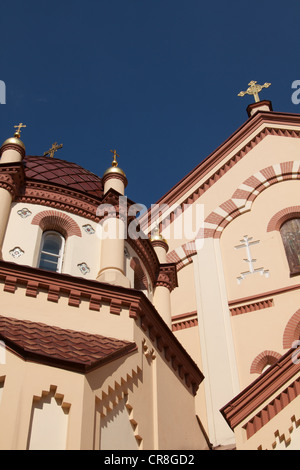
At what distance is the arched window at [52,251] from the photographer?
11219mm

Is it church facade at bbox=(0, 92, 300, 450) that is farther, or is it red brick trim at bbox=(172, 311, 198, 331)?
red brick trim at bbox=(172, 311, 198, 331)

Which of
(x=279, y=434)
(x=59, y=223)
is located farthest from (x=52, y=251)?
(x=279, y=434)

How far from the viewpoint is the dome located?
1331 centimetres

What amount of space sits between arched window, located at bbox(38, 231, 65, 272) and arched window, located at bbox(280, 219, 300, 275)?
6735 millimetres

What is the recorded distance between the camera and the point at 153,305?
11734 mm

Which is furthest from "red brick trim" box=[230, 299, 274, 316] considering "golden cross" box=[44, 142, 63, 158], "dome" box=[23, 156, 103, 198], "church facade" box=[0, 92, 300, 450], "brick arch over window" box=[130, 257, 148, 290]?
"golden cross" box=[44, 142, 63, 158]

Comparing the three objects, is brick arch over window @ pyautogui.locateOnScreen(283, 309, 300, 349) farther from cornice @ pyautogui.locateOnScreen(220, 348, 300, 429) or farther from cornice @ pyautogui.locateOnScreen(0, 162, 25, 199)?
cornice @ pyautogui.locateOnScreen(0, 162, 25, 199)

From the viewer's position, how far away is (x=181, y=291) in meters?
16.5

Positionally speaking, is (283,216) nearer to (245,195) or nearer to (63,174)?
(245,195)

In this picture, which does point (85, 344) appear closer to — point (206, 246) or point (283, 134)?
point (206, 246)

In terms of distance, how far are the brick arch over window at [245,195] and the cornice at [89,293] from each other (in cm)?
746

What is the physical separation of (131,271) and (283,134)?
10.4 meters

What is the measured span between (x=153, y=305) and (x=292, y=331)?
425 centimetres
